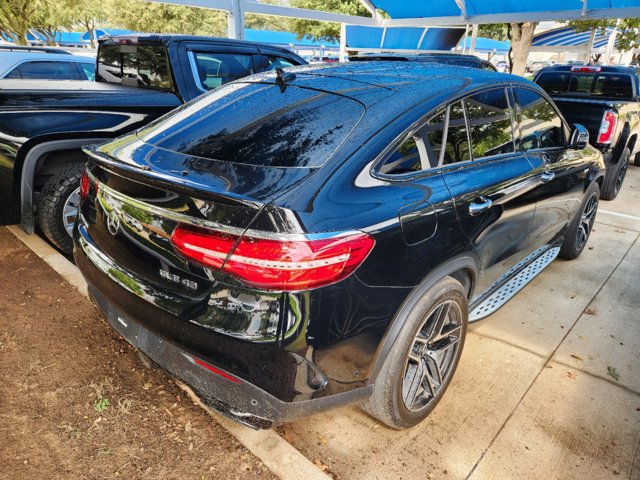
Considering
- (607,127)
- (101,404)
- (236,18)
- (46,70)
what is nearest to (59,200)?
(101,404)

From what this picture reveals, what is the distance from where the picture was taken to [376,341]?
1980 millimetres

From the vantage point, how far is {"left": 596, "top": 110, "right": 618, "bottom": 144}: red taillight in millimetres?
5766

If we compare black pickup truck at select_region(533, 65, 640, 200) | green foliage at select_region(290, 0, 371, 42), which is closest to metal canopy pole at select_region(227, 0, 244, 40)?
black pickup truck at select_region(533, 65, 640, 200)

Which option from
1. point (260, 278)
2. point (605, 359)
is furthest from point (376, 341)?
point (605, 359)

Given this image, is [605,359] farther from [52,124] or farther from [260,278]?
[52,124]

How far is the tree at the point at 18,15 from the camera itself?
65.3 ft

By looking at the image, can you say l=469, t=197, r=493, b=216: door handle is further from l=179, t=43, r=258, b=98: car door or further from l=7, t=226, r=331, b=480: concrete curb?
l=179, t=43, r=258, b=98: car door

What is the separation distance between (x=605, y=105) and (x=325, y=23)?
1118 inches

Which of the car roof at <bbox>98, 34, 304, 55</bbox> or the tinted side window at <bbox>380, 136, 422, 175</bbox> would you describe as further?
the car roof at <bbox>98, 34, 304, 55</bbox>

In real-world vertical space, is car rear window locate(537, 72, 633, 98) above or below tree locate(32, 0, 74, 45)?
below

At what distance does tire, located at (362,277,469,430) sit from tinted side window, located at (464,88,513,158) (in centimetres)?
88

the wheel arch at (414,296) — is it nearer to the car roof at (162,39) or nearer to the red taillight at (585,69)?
the car roof at (162,39)

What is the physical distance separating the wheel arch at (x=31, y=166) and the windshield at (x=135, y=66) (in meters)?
1.11

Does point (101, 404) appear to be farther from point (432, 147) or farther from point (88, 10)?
point (88, 10)
